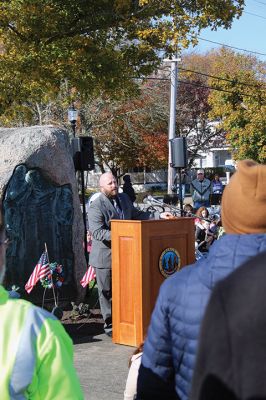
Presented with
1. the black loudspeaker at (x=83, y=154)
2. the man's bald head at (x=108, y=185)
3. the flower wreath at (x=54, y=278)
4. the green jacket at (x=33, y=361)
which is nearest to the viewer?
the green jacket at (x=33, y=361)

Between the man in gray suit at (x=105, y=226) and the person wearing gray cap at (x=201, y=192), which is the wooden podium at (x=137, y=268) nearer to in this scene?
the man in gray suit at (x=105, y=226)

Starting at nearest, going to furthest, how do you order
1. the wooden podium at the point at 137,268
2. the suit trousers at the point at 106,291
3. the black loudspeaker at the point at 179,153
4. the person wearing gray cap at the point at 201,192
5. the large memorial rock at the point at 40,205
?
the wooden podium at the point at 137,268 → the suit trousers at the point at 106,291 → the large memorial rock at the point at 40,205 → the black loudspeaker at the point at 179,153 → the person wearing gray cap at the point at 201,192

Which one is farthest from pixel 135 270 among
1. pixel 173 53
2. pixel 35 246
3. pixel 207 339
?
pixel 173 53

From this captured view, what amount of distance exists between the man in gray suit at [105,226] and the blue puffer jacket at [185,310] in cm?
Result: 552

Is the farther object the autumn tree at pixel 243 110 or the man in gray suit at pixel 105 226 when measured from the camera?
the autumn tree at pixel 243 110

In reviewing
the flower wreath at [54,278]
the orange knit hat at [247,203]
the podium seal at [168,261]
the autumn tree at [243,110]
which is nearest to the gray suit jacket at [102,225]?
the podium seal at [168,261]

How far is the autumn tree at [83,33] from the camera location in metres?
15.1

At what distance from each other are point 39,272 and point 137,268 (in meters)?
1.61

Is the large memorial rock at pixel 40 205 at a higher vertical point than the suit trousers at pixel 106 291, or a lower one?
higher

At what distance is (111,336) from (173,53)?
1006 centimetres

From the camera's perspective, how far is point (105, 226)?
8.34m

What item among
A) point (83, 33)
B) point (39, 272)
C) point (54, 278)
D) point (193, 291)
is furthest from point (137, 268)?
point (83, 33)

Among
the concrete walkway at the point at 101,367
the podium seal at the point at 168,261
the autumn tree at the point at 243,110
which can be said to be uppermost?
the autumn tree at the point at 243,110

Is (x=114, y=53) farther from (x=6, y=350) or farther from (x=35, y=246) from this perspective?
(x=6, y=350)
